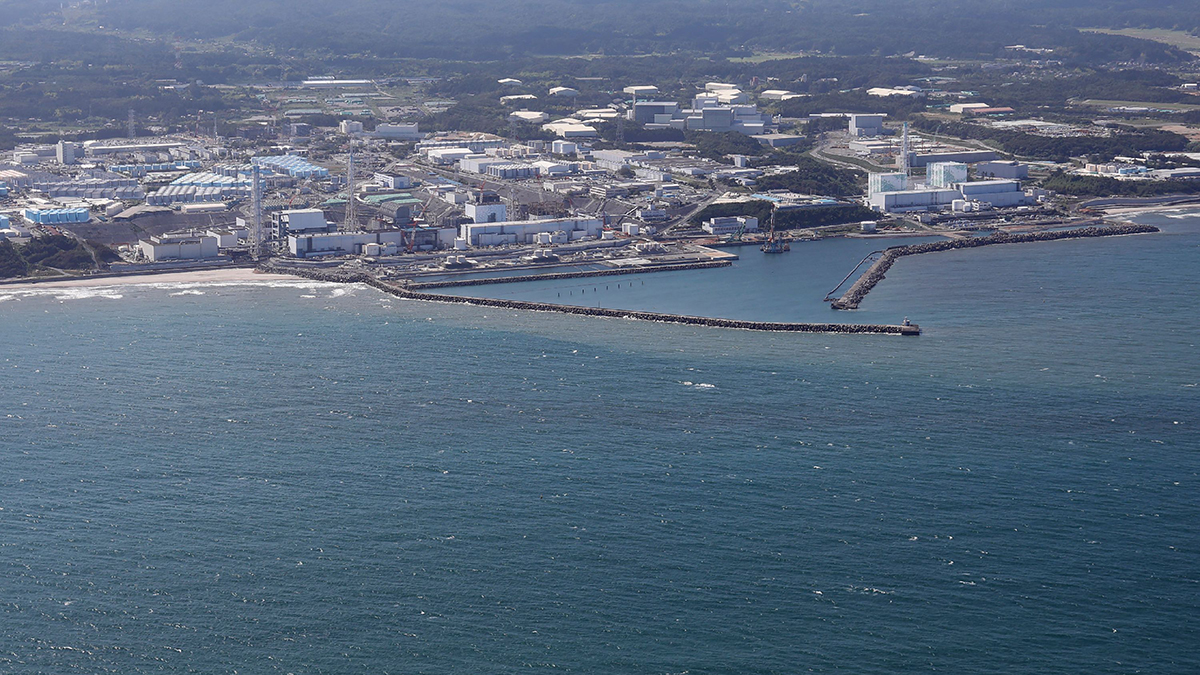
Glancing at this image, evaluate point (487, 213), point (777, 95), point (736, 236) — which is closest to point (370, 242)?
point (487, 213)

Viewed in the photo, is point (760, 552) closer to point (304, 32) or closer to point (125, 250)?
point (125, 250)

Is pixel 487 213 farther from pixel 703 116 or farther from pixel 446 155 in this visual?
pixel 703 116

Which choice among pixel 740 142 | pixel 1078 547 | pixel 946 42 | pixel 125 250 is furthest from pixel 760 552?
pixel 946 42

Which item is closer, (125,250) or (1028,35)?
(125,250)

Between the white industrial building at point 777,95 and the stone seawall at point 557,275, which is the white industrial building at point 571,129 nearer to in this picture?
the white industrial building at point 777,95

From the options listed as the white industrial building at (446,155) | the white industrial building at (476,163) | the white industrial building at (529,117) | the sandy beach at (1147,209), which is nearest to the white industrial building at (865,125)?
the white industrial building at (529,117)

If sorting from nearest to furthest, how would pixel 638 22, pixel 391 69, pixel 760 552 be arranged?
1. pixel 760 552
2. pixel 391 69
3. pixel 638 22

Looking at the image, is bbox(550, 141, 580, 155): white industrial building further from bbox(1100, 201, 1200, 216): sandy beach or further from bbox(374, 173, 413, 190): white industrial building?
bbox(1100, 201, 1200, 216): sandy beach
